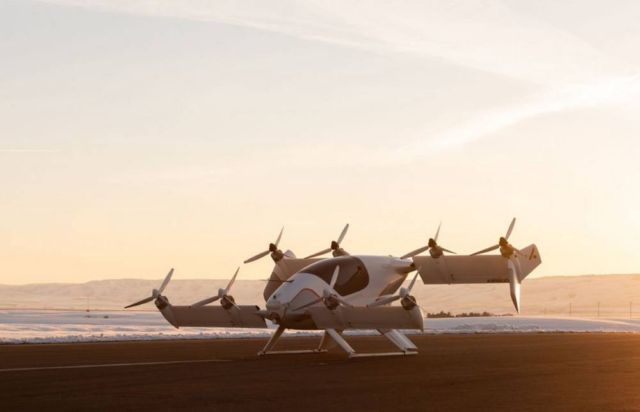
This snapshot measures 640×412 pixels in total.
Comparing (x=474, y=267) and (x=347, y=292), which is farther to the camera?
(x=474, y=267)

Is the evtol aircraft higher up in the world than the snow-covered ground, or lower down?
higher up

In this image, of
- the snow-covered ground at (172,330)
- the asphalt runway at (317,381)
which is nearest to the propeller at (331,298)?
the asphalt runway at (317,381)

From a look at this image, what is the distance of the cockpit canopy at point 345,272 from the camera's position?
1289 inches

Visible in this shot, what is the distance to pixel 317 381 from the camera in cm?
2138

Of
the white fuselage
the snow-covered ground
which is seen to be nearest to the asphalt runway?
the white fuselage

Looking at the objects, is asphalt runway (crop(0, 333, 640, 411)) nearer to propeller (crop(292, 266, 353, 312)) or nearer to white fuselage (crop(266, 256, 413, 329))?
white fuselage (crop(266, 256, 413, 329))

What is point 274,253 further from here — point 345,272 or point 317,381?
point 317,381

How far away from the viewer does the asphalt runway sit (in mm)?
16734

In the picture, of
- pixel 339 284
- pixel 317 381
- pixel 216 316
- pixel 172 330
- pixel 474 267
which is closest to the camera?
pixel 317 381

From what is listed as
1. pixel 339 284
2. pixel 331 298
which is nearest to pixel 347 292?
pixel 339 284

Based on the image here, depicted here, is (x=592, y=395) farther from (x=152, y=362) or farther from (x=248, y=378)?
(x=152, y=362)

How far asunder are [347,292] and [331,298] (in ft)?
8.42

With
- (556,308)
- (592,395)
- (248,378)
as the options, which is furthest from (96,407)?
(556,308)

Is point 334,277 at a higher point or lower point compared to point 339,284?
higher
